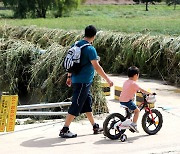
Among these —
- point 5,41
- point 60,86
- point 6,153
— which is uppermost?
point 5,41

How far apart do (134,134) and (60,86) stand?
227 cm

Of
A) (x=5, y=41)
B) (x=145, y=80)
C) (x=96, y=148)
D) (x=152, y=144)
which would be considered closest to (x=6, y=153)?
(x=96, y=148)

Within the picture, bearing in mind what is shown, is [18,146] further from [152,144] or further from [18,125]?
[152,144]

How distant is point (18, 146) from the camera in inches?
273

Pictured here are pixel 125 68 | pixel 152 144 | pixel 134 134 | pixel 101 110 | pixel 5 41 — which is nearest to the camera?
pixel 152 144

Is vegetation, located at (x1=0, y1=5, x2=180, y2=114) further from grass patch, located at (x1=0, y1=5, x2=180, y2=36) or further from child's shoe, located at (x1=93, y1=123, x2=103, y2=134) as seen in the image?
grass patch, located at (x1=0, y1=5, x2=180, y2=36)

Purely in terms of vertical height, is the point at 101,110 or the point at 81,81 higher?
the point at 81,81

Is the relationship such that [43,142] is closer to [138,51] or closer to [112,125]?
[112,125]

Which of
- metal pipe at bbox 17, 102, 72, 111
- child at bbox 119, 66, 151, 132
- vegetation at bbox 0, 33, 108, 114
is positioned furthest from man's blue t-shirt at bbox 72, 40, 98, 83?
vegetation at bbox 0, 33, 108, 114

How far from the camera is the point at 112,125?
730 centimetres

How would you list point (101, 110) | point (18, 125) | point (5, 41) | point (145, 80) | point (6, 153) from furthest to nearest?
1. point (145, 80)
2. point (5, 41)
3. point (101, 110)
4. point (18, 125)
5. point (6, 153)

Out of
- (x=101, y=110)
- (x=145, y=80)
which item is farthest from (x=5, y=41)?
(x=145, y=80)

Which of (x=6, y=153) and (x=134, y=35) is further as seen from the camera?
(x=134, y=35)

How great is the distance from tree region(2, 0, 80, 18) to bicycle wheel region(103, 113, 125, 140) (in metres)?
45.6
